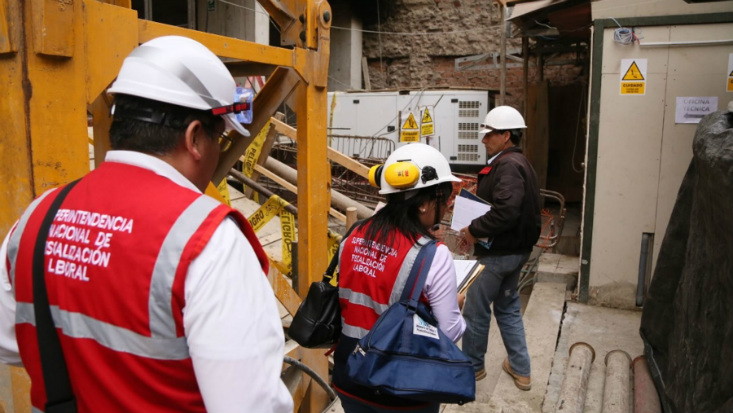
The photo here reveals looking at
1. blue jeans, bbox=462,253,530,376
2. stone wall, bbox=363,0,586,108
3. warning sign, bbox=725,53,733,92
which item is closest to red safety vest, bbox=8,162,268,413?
blue jeans, bbox=462,253,530,376

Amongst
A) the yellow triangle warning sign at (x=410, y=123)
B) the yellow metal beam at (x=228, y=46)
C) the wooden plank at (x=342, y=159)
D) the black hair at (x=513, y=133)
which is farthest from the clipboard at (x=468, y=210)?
the yellow triangle warning sign at (x=410, y=123)

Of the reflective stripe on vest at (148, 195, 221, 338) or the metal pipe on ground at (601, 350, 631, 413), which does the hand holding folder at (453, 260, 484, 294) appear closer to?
the reflective stripe on vest at (148, 195, 221, 338)

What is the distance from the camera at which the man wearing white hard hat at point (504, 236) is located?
12.8ft

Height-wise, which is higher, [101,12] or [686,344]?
[101,12]

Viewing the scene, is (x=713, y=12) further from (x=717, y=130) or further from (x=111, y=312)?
(x=111, y=312)

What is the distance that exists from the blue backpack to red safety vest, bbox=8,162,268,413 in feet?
3.19

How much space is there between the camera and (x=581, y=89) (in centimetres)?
1125

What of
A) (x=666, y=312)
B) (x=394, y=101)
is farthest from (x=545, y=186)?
(x=666, y=312)

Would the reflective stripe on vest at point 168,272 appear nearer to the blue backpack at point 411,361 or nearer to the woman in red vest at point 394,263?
the blue backpack at point 411,361

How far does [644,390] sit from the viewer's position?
3799mm

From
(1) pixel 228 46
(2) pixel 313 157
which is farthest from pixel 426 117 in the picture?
(1) pixel 228 46

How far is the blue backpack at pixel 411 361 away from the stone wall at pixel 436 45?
11.5 meters

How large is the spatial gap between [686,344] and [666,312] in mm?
1032

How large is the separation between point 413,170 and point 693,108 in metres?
3.80
